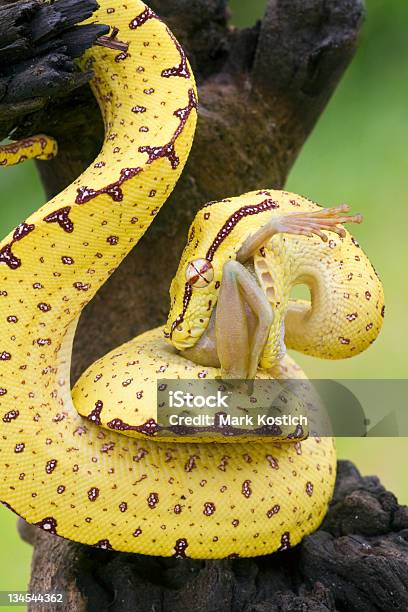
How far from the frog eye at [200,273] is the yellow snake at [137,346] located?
0.05ft

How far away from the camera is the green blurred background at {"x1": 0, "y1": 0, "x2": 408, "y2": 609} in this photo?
4.68 meters

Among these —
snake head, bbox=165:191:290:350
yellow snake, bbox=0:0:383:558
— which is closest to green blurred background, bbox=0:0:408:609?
yellow snake, bbox=0:0:383:558

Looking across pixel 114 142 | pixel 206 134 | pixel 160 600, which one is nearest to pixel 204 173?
pixel 206 134

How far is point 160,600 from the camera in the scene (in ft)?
6.66

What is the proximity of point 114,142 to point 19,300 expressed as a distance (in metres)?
0.43

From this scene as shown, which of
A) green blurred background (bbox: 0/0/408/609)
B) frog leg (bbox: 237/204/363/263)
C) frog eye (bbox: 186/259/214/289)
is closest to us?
frog leg (bbox: 237/204/363/263)

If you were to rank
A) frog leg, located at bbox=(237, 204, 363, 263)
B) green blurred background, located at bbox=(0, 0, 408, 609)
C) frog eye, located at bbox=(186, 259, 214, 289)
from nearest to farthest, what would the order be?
frog leg, located at bbox=(237, 204, 363, 263) → frog eye, located at bbox=(186, 259, 214, 289) → green blurred background, located at bbox=(0, 0, 408, 609)

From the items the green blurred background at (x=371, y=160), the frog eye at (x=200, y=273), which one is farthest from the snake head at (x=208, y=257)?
the green blurred background at (x=371, y=160)

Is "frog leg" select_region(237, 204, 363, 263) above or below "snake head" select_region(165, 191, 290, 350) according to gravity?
above

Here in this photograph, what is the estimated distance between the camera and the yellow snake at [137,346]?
180 centimetres

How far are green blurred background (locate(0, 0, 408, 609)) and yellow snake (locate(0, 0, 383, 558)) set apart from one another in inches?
99.4

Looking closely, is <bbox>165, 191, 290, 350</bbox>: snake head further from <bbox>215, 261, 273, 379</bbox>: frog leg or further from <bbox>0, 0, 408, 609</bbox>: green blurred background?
<bbox>0, 0, 408, 609</bbox>: green blurred background

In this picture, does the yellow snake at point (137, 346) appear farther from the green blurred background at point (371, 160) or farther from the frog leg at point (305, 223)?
the green blurred background at point (371, 160)

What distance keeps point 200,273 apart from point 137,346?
293 millimetres
